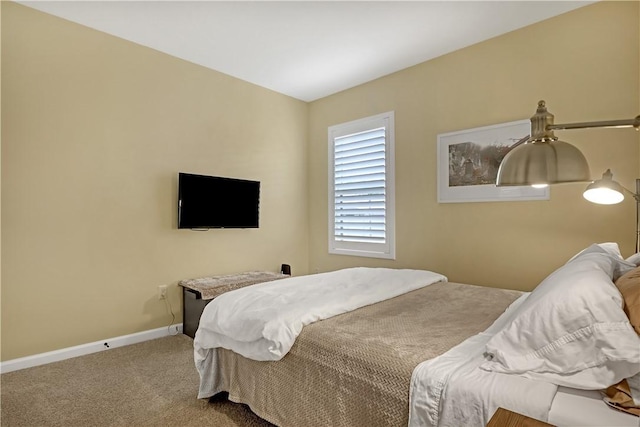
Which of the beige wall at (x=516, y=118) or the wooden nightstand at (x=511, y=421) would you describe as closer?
the wooden nightstand at (x=511, y=421)

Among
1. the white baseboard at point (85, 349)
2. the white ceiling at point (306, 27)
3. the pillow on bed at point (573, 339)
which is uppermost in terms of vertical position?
the white ceiling at point (306, 27)

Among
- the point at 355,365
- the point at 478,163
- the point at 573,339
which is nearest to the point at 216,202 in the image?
the point at 478,163

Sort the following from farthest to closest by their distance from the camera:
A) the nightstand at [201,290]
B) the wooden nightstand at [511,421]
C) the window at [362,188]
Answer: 1. the window at [362,188]
2. the nightstand at [201,290]
3. the wooden nightstand at [511,421]

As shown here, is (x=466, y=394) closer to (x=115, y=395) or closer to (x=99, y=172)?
(x=115, y=395)

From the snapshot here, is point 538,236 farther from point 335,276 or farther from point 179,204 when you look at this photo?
point 179,204

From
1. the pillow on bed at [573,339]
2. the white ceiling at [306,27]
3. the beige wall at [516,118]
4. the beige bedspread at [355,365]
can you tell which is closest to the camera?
the pillow on bed at [573,339]

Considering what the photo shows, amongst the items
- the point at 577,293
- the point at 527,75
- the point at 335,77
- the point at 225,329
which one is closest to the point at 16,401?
the point at 225,329

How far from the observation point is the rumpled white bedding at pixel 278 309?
65.0 inches

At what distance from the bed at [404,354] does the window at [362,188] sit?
1.75 m

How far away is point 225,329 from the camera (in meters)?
1.87

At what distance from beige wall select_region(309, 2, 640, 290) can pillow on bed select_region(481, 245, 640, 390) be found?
6.42 feet

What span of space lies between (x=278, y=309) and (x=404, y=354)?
0.70 meters

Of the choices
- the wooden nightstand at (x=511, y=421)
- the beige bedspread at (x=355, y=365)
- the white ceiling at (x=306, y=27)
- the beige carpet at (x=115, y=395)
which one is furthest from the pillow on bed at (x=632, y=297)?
the white ceiling at (x=306, y=27)

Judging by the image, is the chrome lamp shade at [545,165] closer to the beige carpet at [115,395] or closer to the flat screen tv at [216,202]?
the beige carpet at [115,395]
